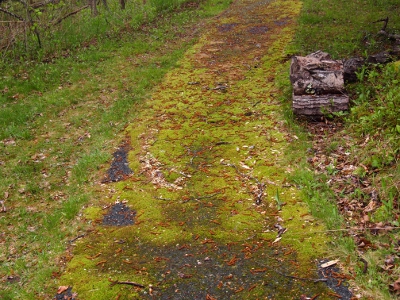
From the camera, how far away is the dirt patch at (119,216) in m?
5.12

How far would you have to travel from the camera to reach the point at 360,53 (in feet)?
30.6

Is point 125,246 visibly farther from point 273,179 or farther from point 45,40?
point 45,40

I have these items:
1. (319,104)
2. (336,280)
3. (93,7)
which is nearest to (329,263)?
(336,280)

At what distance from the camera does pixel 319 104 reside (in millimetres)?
6852

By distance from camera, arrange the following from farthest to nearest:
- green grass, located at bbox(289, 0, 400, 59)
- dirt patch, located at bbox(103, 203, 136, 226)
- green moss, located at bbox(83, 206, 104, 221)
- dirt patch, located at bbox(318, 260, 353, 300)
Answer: green grass, located at bbox(289, 0, 400, 59) → green moss, located at bbox(83, 206, 104, 221) → dirt patch, located at bbox(103, 203, 136, 226) → dirt patch, located at bbox(318, 260, 353, 300)

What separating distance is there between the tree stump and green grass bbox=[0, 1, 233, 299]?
358 cm

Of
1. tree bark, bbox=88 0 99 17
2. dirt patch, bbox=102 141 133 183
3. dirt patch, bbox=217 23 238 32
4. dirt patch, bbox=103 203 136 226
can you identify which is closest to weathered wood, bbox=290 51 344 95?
dirt patch, bbox=102 141 133 183

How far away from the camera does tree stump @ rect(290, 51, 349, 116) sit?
6809mm

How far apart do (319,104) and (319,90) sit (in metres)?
0.28

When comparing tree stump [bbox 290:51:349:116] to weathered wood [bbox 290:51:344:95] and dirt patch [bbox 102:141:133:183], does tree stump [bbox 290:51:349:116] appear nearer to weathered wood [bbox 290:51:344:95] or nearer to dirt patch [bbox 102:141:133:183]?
weathered wood [bbox 290:51:344:95]

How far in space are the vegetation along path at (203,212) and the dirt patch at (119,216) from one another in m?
0.02

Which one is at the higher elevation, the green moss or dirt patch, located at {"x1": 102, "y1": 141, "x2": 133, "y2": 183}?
dirt patch, located at {"x1": 102, "y1": 141, "x2": 133, "y2": 183}

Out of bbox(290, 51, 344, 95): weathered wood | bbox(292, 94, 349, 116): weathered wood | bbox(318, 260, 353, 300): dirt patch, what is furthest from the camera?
bbox(290, 51, 344, 95): weathered wood

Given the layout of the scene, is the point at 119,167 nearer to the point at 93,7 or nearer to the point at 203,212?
the point at 203,212
